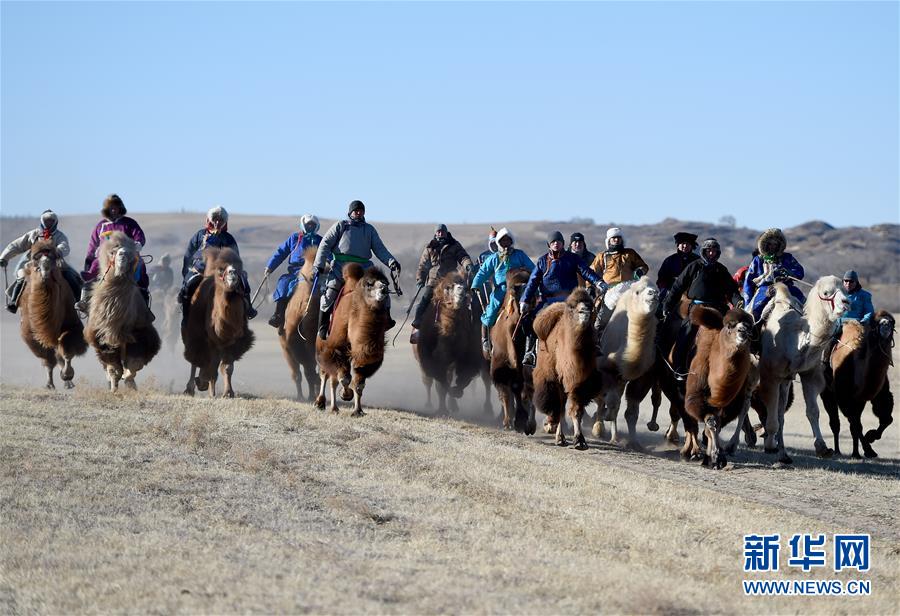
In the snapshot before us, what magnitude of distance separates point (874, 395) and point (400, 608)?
1285 cm

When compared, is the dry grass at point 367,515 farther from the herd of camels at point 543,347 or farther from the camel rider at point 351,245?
the camel rider at point 351,245

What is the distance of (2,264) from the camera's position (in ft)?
64.2

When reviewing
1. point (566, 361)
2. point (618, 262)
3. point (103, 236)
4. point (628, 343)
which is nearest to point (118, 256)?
point (103, 236)

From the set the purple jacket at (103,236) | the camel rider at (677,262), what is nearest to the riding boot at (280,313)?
the purple jacket at (103,236)

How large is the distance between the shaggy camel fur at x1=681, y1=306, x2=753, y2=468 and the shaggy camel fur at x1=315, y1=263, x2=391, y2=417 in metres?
3.86

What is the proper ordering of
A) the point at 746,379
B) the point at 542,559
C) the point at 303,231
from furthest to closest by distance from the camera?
the point at 303,231
the point at 746,379
the point at 542,559

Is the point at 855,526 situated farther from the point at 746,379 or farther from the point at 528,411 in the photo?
the point at 528,411

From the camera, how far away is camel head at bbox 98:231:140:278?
58.3 feet

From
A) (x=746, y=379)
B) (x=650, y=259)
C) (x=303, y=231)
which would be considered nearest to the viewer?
(x=746, y=379)

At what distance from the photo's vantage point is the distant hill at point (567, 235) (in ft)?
260

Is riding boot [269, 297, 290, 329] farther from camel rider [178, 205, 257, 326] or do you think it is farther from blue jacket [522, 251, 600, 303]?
blue jacket [522, 251, 600, 303]

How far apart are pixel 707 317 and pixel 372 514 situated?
6.08 meters

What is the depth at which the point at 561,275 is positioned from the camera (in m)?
17.7

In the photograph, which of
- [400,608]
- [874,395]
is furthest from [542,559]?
[874,395]
